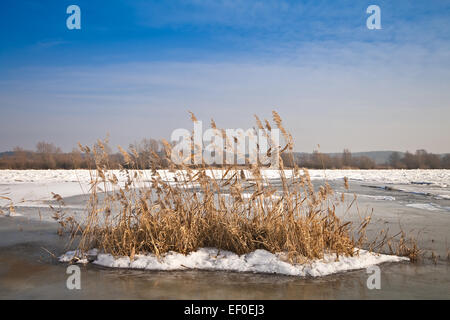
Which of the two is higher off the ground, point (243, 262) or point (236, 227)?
point (236, 227)

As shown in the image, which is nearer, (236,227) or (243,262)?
(243,262)

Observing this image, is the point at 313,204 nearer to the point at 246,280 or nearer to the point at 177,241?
the point at 246,280

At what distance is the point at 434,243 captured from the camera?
15.6 feet

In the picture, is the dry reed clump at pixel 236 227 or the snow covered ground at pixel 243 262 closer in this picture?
the snow covered ground at pixel 243 262

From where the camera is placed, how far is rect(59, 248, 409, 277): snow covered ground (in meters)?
3.71

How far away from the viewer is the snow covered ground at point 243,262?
3705mm

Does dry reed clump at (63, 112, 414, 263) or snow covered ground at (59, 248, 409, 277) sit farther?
dry reed clump at (63, 112, 414, 263)

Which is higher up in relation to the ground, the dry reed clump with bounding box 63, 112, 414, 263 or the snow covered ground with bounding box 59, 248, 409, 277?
the dry reed clump with bounding box 63, 112, 414, 263

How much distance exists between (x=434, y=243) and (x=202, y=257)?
124 inches

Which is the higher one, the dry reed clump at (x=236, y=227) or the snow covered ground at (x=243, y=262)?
the dry reed clump at (x=236, y=227)

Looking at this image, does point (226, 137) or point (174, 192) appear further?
point (174, 192)

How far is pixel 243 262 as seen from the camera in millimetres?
3926
